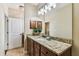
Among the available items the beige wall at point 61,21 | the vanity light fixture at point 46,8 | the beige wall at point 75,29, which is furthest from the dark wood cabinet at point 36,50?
the vanity light fixture at point 46,8

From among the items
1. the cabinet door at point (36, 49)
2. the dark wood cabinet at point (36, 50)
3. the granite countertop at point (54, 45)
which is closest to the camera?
the granite countertop at point (54, 45)

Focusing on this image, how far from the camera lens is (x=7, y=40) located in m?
1.77

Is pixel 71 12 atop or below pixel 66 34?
atop

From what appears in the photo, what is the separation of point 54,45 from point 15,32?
653 mm

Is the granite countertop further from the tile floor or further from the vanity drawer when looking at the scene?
the tile floor

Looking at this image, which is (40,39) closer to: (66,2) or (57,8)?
(57,8)

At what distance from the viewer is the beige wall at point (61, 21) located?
5.35 feet

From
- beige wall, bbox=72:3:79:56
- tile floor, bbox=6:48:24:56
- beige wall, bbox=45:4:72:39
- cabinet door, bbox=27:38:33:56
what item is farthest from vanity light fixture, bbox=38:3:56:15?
tile floor, bbox=6:48:24:56

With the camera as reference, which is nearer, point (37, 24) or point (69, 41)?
point (69, 41)

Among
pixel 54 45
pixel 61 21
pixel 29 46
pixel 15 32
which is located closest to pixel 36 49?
pixel 29 46

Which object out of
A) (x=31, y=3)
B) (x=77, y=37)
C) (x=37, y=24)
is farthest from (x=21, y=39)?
(x=77, y=37)

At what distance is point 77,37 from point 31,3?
0.88 m

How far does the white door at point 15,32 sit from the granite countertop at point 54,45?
0.21 metres

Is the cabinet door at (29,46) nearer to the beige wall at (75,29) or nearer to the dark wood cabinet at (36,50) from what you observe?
the dark wood cabinet at (36,50)
